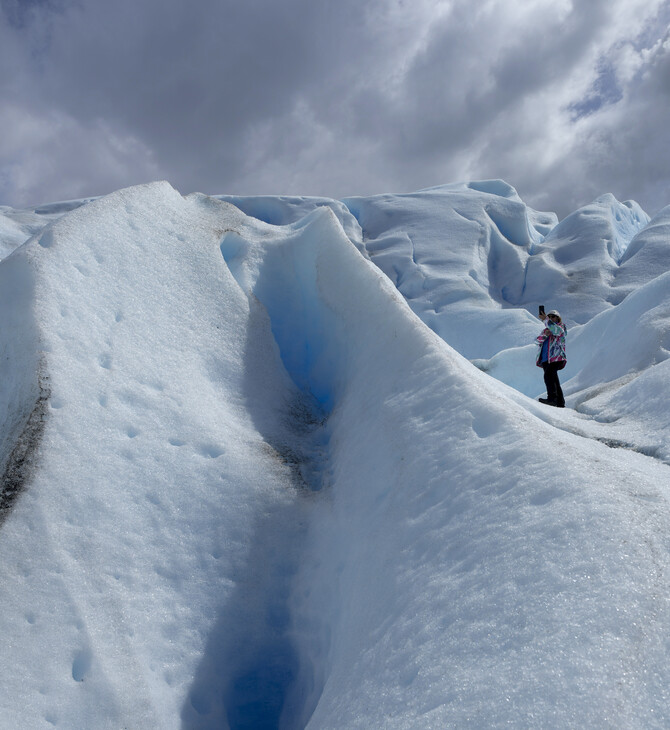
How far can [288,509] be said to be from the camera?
333cm

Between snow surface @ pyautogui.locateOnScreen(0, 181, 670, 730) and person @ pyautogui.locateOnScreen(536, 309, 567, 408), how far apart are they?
6.30ft

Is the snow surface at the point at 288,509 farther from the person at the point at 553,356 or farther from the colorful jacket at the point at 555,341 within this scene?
the colorful jacket at the point at 555,341

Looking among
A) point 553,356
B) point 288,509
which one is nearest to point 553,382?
point 553,356

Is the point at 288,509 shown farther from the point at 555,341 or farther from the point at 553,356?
the point at 555,341

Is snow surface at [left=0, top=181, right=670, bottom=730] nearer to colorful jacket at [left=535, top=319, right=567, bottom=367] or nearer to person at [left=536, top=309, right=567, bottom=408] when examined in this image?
person at [left=536, top=309, right=567, bottom=408]

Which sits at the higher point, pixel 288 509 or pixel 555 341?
pixel 555 341

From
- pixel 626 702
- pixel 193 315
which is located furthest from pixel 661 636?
pixel 193 315

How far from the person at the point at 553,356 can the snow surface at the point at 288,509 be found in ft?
6.30

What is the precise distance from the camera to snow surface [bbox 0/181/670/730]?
190cm

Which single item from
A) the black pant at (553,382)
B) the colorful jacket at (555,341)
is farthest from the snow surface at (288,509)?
the colorful jacket at (555,341)

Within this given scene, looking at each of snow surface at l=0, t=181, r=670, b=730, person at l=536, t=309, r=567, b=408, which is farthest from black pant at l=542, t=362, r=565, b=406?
snow surface at l=0, t=181, r=670, b=730

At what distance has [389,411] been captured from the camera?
3.45 m

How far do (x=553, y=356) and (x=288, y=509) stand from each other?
5283mm


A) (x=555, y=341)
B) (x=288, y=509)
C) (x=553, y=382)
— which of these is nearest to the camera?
(x=288, y=509)
